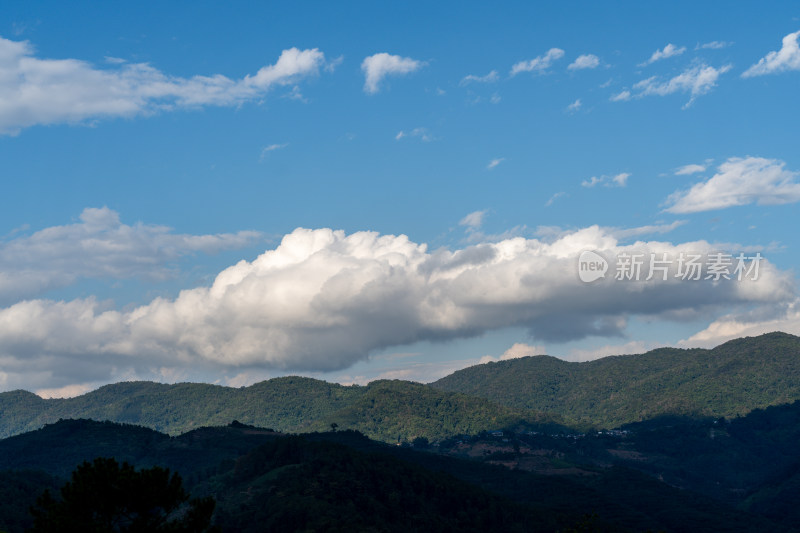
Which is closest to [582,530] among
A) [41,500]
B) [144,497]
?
[144,497]

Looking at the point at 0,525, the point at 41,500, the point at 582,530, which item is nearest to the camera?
the point at 41,500

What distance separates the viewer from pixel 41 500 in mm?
73875

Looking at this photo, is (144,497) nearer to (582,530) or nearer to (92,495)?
(92,495)

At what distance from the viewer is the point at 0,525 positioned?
197000mm

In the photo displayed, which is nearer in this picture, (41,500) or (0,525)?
(41,500)

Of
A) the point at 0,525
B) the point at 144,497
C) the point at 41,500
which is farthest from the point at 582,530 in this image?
the point at 0,525

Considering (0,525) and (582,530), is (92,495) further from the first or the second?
(0,525)

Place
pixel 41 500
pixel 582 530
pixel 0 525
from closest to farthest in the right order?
1. pixel 41 500
2. pixel 582 530
3. pixel 0 525

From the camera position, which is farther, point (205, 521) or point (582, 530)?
point (582, 530)

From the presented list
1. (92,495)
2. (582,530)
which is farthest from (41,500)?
(582,530)

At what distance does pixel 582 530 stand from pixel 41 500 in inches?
2457

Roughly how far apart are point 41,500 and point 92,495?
4813mm

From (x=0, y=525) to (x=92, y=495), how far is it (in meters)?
150

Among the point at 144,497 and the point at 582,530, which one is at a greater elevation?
the point at 144,497
